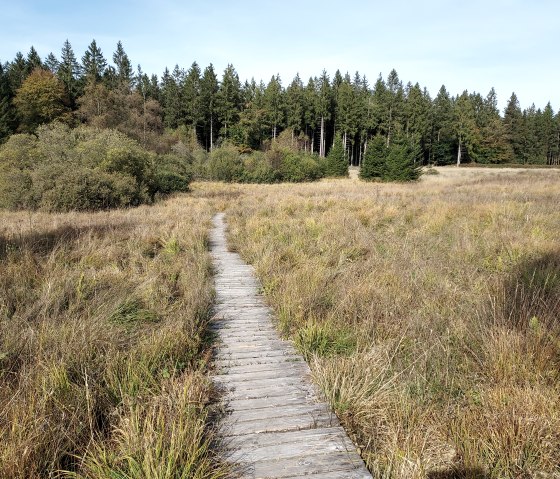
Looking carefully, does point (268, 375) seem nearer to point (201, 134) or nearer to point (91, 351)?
point (91, 351)

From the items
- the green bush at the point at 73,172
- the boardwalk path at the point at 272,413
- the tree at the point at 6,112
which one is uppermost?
the tree at the point at 6,112

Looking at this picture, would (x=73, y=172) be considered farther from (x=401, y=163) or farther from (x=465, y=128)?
(x=465, y=128)

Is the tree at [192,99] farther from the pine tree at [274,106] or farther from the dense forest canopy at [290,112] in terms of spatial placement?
the pine tree at [274,106]

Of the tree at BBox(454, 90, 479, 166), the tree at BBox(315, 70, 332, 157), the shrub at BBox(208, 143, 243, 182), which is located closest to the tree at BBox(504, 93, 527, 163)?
the tree at BBox(454, 90, 479, 166)

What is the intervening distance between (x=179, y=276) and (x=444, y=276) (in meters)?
4.50

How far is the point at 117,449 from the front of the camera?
232 cm

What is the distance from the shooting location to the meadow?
87.8 inches

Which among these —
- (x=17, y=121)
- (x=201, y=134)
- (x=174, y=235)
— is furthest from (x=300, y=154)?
(x=174, y=235)

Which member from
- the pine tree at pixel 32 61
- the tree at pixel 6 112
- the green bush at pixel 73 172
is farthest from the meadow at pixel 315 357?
the pine tree at pixel 32 61

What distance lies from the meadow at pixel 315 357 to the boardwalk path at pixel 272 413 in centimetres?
16

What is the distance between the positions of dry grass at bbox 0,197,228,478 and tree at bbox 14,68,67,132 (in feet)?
161

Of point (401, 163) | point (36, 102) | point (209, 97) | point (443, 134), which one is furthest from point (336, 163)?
point (36, 102)

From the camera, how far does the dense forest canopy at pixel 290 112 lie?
5138cm

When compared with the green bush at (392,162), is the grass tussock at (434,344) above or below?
below
